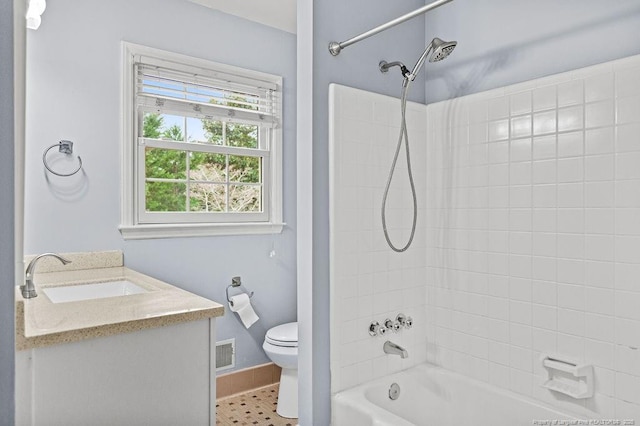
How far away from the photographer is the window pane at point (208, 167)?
2.90 meters

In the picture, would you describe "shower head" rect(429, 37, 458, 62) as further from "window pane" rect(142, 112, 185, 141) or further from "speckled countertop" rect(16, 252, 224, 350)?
"window pane" rect(142, 112, 185, 141)

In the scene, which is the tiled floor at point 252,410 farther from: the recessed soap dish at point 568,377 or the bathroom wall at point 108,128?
the recessed soap dish at point 568,377

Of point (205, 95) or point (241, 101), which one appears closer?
point (205, 95)

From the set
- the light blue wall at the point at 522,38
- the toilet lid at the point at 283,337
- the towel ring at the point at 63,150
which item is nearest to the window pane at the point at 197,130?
the towel ring at the point at 63,150

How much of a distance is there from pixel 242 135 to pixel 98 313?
6.06 feet

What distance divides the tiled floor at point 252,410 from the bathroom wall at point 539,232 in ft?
3.57

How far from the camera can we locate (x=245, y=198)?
3125 mm

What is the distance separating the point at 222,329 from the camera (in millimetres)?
2887

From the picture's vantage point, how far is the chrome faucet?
73.1 inches

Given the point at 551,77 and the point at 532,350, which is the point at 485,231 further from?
the point at 551,77

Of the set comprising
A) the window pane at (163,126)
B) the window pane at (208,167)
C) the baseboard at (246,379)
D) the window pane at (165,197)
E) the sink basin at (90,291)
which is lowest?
the baseboard at (246,379)

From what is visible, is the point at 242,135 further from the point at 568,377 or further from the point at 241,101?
the point at 568,377

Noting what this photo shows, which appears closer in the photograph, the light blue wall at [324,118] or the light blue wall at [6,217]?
the light blue wall at [6,217]

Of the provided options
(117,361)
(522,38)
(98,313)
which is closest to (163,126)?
(98,313)
